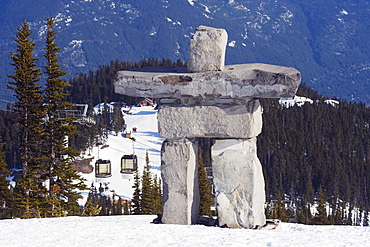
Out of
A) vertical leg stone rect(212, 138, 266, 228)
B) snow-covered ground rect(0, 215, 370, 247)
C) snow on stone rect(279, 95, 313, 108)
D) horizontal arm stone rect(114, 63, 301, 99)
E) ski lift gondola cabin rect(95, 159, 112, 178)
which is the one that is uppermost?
snow on stone rect(279, 95, 313, 108)

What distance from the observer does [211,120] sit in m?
14.0

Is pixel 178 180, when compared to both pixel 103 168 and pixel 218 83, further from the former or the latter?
pixel 103 168

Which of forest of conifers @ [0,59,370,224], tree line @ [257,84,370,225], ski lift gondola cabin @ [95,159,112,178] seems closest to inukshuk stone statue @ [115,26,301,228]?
ski lift gondola cabin @ [95,159,112,178]

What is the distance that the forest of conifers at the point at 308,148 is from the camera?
3620 inches

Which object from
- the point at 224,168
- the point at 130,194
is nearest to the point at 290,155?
the point at 130,194

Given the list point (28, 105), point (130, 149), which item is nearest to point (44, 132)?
point (28, 105)

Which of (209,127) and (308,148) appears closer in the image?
(209,127)

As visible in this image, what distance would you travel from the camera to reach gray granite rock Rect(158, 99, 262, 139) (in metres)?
13.8

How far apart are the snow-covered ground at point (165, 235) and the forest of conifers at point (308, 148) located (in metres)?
64.6

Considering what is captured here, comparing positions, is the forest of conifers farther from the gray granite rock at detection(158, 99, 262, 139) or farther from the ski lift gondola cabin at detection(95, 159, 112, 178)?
the gray granite rock at detection(158, 99, 262, 139)

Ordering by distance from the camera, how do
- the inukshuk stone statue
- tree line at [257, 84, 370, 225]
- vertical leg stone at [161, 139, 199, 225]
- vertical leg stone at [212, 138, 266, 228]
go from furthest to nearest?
tree line at [257, 84, 370, 225] → vertical leg stone at [161, 139, 199, 225] → vertical leg stone at [212, 138, 266, 228] → the inukshuk stone statue

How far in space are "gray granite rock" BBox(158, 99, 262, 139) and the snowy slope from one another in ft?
144

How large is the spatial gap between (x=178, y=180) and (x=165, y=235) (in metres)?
1.82

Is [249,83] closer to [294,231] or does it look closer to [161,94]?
[161,94]
